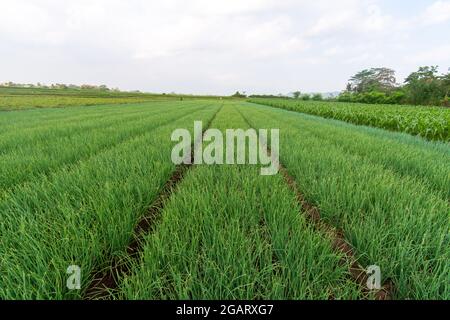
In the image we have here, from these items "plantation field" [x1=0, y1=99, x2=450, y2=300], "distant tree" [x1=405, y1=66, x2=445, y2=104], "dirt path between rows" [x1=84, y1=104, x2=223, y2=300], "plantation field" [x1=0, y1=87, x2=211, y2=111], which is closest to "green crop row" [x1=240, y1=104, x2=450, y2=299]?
"plantation field" [x1=0, y1=99, x2=450, y2=300]

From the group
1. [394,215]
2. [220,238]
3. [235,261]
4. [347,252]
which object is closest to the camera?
[235,261]

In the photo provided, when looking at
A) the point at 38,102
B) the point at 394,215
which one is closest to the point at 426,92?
the point at 394,215

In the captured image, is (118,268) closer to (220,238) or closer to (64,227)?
(64,227)

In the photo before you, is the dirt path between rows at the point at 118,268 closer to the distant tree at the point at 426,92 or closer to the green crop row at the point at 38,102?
the green crop row at the point at 38,102

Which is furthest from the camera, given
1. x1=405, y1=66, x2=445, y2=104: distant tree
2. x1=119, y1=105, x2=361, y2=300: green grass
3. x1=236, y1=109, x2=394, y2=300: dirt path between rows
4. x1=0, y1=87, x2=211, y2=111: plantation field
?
x1=405, y1=66, x2=445, y2=104: distant tree

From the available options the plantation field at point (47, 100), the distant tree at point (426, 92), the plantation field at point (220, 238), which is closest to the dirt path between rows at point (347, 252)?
the plantation field at point (220, 238)

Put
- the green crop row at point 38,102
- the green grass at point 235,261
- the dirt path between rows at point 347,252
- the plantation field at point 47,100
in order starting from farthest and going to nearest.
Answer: the plantation field at point 47,100 < the green crop row at point 38,102 < the dirt path between rows at point 347,252 < the green grass at point 235,261

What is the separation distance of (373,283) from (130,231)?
1.40m

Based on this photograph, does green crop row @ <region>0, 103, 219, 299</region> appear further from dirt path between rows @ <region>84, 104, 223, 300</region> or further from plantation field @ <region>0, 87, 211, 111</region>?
plantation field @ <region>0, 87, 211, 111</region>

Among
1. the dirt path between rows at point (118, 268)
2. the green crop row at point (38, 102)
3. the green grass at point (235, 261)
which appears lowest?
the dirt path between rows at point (118, 268)

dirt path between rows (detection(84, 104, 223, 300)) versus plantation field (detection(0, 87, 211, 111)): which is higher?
plantation field (detection(0, 87, 211, 111))

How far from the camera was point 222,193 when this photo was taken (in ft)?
6.09

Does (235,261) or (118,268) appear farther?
(118,268)
